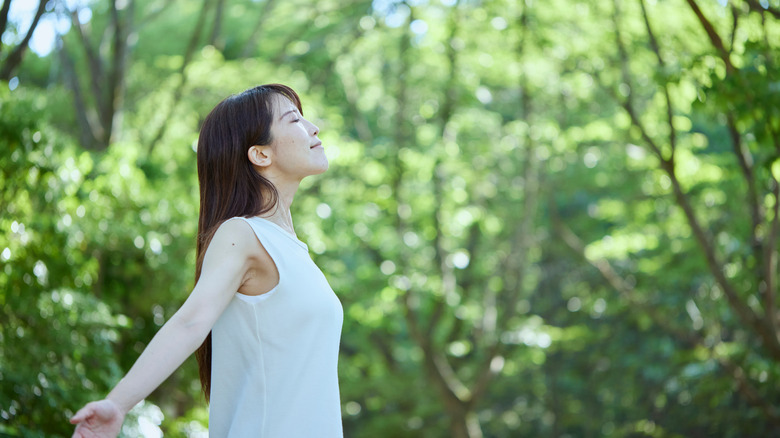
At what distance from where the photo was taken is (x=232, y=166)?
1.93 m

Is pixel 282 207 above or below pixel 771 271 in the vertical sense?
above

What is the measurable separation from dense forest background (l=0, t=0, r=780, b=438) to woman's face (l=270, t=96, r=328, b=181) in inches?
84.9

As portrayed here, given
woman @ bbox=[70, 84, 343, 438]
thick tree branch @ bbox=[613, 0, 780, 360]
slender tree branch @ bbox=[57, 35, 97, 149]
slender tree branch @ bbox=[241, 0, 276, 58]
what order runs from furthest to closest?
slender tree branch @ bbox=[241, 0, 276, 58] → slender tree branch @ bbox=[57, 35, 97, 149] → thick tree branch @ bbox=[613, 0, 780, 360] → woman @ bbox=[70, 84, 343, 438]

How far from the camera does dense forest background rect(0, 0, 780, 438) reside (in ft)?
15.6

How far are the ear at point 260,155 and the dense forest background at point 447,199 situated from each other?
7.01 feet

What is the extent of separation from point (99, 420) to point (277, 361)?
15.9 inches

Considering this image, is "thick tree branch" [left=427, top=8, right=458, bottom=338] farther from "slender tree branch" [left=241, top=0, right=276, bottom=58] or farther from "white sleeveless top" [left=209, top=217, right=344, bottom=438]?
"white sleeveless top" [left=209, top=217, right=344, bottom=438]

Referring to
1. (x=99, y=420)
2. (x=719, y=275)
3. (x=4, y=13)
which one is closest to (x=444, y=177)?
(x=719, y=275)

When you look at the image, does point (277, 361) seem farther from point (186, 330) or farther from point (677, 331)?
point (677, 331)

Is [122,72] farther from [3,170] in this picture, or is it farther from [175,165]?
[3,170]

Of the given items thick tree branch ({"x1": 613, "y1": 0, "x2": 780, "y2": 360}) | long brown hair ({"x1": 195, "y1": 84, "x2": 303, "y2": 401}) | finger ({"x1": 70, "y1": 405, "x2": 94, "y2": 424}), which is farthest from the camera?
thick tree branch ({"x1": 613, "y1": 0, "x2": 780, "y2": 360})

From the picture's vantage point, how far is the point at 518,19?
9.42m

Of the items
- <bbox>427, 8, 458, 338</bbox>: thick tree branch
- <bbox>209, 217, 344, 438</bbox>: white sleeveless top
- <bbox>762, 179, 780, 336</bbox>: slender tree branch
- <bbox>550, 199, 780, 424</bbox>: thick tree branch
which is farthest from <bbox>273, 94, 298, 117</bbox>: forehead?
<bbox>427, 8, 458, 338</bbox>: thick tree branch

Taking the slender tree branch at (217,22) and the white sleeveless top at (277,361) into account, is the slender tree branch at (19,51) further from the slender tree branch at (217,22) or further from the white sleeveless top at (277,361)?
the slender tree branch at (217,22)
